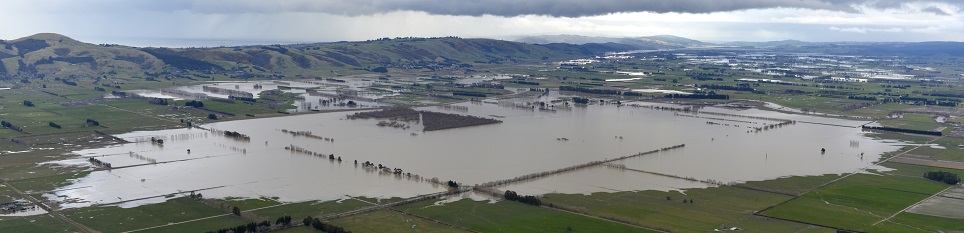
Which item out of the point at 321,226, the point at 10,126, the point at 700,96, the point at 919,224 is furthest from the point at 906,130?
the point at 10,126

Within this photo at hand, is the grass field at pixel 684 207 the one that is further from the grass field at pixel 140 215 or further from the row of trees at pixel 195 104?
the row of trees at pixel 195 104

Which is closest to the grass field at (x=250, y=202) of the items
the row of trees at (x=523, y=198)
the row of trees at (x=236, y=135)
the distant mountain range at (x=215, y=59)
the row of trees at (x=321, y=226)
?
A: the row of trees at (x=321, y=226)

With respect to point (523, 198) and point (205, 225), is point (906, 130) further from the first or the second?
point (205, 225)

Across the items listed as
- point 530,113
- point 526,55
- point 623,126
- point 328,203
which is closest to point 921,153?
point 623,126

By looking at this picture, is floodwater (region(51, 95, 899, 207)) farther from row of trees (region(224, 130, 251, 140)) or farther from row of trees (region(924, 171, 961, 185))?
row of trees (region(924, 171, 961, 185))

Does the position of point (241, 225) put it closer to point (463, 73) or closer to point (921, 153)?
point (921, 153)

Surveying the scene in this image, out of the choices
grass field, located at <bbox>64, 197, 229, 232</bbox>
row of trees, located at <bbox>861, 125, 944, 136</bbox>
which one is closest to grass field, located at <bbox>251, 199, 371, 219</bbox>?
grass field, located at <bbox>64, 197, 229, 232</bbox>
